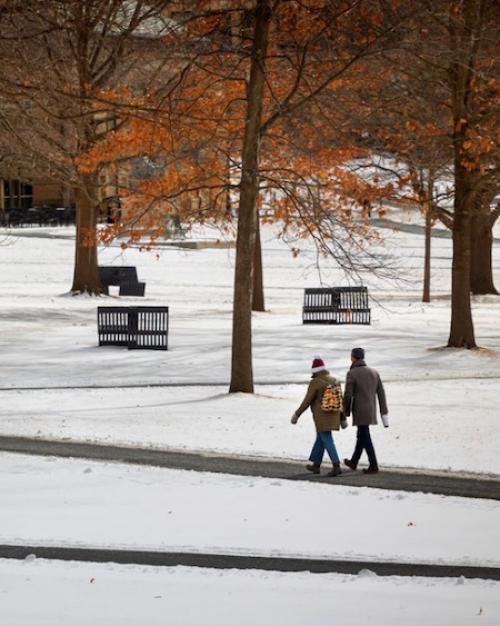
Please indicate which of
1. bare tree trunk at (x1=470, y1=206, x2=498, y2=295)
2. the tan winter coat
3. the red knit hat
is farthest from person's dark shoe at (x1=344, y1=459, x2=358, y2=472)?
bare tree trunk at (x1=470, y1=206, x2=498, y2=295)

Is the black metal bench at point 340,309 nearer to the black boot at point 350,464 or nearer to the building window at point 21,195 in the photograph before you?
the black boot at point 350,464

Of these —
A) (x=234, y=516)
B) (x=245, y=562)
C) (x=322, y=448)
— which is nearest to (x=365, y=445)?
(x=322, y=448)

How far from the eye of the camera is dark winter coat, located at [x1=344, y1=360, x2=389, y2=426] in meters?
14.7

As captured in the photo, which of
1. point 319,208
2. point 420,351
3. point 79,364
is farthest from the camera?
point 420,351

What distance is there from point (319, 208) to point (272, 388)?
4077 mm

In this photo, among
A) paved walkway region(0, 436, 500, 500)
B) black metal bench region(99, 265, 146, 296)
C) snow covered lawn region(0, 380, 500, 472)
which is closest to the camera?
paved walkway region(0, 436, 500, 500)

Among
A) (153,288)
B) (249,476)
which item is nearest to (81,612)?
(249,476)

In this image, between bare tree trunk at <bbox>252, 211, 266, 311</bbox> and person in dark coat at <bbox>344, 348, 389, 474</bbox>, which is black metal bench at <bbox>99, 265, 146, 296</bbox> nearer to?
bare tree trunk at <bbox>252, 211, 266, 311</bbox>

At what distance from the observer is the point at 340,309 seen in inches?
1361

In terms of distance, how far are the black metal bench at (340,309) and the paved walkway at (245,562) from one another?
74.6 ft

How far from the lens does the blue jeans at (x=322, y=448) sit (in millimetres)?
Result: 14586

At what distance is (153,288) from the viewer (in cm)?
4959

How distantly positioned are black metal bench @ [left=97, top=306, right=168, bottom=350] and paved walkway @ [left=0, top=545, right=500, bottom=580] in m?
16.4

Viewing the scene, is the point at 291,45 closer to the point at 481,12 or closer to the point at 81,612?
the point at 481,12
